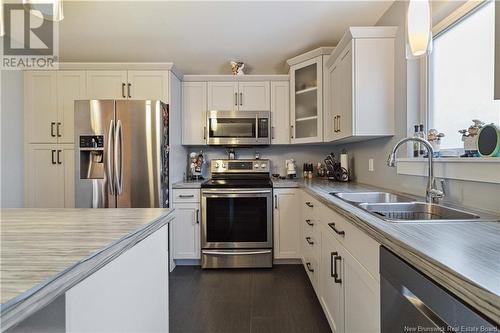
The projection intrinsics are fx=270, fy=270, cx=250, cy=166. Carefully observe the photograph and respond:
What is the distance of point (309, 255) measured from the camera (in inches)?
93.1

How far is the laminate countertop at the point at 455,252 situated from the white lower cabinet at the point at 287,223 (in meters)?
1.71

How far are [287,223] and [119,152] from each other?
1818 mm

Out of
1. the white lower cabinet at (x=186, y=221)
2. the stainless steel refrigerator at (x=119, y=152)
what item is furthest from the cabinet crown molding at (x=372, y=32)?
the white lower cabinet at (x=186, y=221)

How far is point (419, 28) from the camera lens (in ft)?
4.17

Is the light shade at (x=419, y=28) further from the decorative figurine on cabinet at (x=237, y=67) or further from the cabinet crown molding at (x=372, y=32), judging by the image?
the decorative figurine on cabinet at (x=237, y=67)

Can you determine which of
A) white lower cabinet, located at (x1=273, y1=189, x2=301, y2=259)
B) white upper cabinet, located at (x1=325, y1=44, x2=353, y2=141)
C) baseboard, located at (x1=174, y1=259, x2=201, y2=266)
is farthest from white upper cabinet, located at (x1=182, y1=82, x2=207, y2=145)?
white upper cabinet, located at (x1=325, y1=44, x2=353, y2=141)

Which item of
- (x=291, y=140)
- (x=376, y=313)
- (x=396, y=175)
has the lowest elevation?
(x=376, y=313)

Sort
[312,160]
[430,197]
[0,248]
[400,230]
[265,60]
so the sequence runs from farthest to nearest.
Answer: [312,160] < [265,60] < [430,197] < [400,230] < [0,248]

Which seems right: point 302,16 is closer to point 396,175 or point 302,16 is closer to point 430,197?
point 396,175

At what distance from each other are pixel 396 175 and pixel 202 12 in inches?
78.0

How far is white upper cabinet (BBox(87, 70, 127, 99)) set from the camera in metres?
2.88

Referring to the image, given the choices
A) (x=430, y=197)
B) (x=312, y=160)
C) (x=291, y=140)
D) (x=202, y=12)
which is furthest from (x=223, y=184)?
(x=430, y=197)

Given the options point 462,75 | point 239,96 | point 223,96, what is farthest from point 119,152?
point 462,75

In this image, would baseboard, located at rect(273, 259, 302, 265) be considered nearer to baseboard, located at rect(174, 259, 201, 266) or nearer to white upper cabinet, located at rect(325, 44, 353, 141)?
baseboard, located at rect(174, 259, 201, 266)
